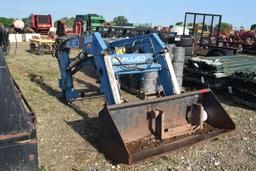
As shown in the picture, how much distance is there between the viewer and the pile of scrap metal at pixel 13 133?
91.7 inches

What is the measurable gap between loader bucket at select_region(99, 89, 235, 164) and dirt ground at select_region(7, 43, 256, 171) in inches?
6.1

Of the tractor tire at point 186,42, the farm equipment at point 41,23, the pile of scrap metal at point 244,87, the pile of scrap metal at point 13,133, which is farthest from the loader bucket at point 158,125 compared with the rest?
the farm equipment at point 41,23

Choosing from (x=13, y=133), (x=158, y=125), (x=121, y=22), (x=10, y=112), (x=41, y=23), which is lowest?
(x=158, y=125)

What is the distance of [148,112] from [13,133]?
3.16 meters

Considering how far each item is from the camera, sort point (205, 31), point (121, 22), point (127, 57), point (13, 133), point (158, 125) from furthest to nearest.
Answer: point (121, 22) → point (205, 31) → point (127, 57) → point (158, 125) → point (13, 133)

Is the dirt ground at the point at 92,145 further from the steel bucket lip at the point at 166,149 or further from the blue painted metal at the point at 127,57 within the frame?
the blue painted metal at the point at 127,57

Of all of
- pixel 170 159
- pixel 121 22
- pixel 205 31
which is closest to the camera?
pixel 170 159

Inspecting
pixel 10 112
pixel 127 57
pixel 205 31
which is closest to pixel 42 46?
pixel 205 31

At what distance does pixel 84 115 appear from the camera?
21.8 feet

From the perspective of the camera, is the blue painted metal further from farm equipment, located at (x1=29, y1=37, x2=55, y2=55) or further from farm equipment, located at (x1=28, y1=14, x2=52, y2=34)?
farm equipment, located at (x1=28, y1=14, x2=52, y2=34)

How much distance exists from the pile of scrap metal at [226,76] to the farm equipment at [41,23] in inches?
1015

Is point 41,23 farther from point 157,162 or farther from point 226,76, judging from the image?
point 157,162

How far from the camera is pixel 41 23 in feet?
109

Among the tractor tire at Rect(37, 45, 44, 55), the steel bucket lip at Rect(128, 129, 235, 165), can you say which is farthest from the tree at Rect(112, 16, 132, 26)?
the steel bucket lip at Rect(128, 129, 235, 165)
